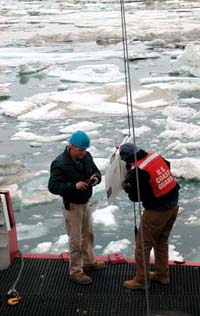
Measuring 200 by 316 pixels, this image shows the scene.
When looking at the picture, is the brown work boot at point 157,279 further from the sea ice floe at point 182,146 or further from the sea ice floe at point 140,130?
the sea ice floe at point 140,130

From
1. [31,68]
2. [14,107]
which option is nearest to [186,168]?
[14,107]

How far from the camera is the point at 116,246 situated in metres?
6.13

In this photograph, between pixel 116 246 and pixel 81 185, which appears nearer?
pixel 81 185

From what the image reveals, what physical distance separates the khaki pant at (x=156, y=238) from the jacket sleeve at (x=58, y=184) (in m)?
0.64

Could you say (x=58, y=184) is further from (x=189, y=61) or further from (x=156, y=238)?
(x=189, y=61)

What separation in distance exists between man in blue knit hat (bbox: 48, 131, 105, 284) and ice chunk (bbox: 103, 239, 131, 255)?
122 centimetres

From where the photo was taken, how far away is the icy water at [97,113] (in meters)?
6.80

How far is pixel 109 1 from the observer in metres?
49.5

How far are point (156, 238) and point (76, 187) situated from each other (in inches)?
31.0

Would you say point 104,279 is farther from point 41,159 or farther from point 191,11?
point 191,11

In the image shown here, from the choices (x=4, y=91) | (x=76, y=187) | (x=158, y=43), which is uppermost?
(x=76, y=187)

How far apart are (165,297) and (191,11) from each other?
35907 mm

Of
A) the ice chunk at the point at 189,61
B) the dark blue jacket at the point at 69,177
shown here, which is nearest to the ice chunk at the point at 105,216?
the dark blue jacket at the point at 69,177

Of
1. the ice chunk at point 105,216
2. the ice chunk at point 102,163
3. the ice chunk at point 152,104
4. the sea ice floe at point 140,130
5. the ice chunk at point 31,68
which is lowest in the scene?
the ice chunk at point 31,68
